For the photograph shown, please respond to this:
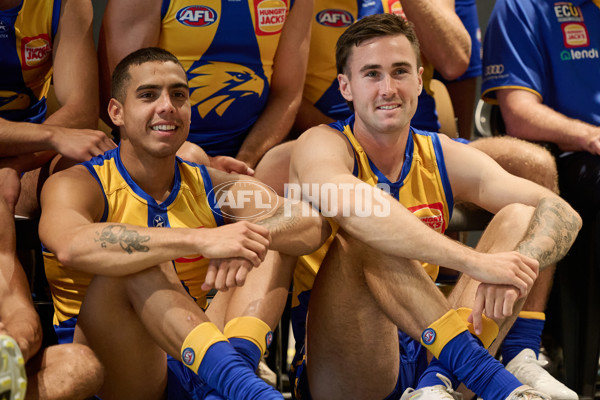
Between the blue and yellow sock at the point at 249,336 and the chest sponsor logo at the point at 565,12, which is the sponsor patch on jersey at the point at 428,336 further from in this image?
the chest sponsor logo at the point at 565,12

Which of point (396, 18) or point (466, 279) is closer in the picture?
point (466, 279)

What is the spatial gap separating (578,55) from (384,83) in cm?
110

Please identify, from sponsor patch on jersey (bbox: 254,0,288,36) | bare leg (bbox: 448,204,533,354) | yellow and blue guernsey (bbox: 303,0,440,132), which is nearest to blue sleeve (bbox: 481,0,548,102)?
yellow and blue guernsey (bbox: 303,0,440,132)

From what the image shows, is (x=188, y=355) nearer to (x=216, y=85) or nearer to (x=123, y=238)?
(x=123, y=238)

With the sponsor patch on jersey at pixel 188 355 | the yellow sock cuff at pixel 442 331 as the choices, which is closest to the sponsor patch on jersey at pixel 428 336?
the yellow sock cuff at pixel 442 331

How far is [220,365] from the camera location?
1831 millimetres

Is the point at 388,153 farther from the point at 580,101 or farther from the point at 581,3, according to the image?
the point at 581,3

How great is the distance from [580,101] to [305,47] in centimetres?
105

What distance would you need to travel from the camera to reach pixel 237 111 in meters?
2.82

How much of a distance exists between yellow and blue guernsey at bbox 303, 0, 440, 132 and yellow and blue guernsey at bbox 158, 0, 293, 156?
224 millimetres

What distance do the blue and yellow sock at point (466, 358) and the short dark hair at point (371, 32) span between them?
845mm

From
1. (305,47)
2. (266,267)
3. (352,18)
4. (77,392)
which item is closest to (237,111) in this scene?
(305,47)

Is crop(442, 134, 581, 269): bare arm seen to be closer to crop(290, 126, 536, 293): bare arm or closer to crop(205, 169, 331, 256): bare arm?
crop(290, 126, 536, 293): bare arm

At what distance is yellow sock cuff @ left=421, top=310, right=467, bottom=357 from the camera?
76.4 inches
